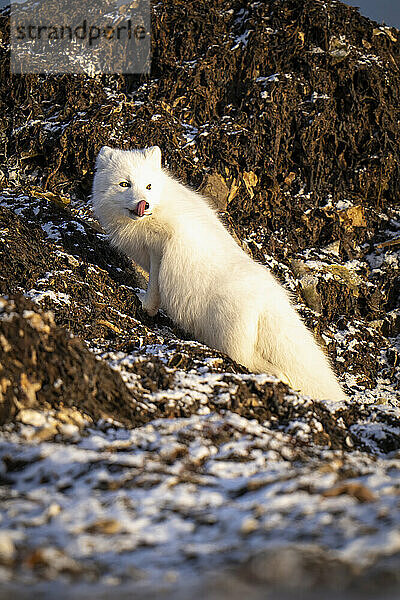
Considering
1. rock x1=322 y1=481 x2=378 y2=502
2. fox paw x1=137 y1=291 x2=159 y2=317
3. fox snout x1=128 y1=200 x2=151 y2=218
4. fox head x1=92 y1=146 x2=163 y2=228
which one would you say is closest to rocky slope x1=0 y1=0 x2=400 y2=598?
rock x1=322 y1=481 x2=378 y2=502

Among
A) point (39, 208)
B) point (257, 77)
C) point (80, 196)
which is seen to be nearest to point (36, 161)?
point (80, 196)

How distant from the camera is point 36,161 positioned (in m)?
8.54

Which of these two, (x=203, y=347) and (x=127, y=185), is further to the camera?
(x=127, y=185)

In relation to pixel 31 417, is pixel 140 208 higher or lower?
higher

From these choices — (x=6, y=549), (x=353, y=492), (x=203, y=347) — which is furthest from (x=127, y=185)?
(x=6, y=549)

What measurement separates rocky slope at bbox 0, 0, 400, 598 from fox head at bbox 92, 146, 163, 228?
23.2 inches

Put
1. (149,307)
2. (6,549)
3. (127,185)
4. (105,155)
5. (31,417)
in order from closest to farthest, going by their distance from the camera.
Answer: (6,549)
(31,417)
(127,185)
(149,307)
(105,155)

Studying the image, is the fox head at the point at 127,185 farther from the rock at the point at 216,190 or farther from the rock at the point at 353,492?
the rock at the point at 353,492

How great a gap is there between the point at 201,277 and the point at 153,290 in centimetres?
52

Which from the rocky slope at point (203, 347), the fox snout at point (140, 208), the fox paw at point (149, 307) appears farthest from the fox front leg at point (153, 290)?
the fox snout at point (140, 208)

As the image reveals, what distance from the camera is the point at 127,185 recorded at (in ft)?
14.8

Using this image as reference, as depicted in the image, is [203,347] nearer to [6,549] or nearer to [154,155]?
[154,155]

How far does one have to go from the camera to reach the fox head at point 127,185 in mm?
4344

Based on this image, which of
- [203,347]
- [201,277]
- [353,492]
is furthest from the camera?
[201,277]
